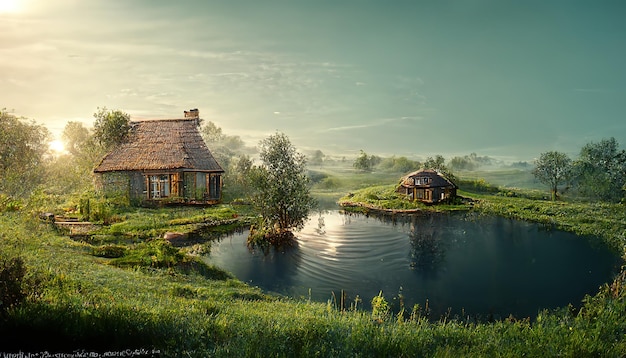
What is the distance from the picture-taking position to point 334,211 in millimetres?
21078

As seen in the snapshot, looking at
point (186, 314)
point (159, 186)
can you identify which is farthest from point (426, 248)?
point (159, 186)

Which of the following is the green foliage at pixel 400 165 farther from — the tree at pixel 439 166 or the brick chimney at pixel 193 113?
the brick chimney at pixel 193 113

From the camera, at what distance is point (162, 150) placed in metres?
17.0

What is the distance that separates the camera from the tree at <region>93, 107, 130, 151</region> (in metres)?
15.6

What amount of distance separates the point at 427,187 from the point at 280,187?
16.3 metres

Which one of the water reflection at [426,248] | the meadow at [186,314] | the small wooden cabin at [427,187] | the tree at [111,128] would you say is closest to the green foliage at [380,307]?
the meadow at [186,314]

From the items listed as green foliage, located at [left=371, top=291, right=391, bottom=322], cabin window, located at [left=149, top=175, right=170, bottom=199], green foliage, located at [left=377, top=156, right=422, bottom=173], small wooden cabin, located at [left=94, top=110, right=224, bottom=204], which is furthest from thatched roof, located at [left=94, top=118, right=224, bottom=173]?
green foliage, located at [left=377, top=156, right=422, bottom=173]

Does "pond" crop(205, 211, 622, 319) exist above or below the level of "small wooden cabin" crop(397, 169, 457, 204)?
below

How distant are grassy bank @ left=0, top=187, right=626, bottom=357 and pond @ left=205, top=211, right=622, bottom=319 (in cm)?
65

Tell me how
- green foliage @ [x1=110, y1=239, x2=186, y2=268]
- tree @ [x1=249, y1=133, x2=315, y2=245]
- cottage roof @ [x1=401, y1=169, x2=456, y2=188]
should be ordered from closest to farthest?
green foliage @ [x1=110, y1=239, x2=186, y2=268]
tree @ [x1=249, y1=133, x2=315, y2=245]
cottage roof @ [x1=401, y1=169, x2=456, y2=188]

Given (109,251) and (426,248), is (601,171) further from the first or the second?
(109,251)

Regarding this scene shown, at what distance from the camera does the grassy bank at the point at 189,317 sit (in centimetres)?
526

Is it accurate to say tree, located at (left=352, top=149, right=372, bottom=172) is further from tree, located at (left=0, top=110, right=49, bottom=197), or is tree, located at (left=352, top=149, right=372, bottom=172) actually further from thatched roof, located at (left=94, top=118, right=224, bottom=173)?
tree, located at (left=0, top=110, right=49, bottom=197)

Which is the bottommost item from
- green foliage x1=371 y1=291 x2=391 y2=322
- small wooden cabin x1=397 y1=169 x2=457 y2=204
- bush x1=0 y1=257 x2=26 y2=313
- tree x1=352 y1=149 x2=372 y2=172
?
green foliage x1=371 y1=291 x2=391 y2=322
